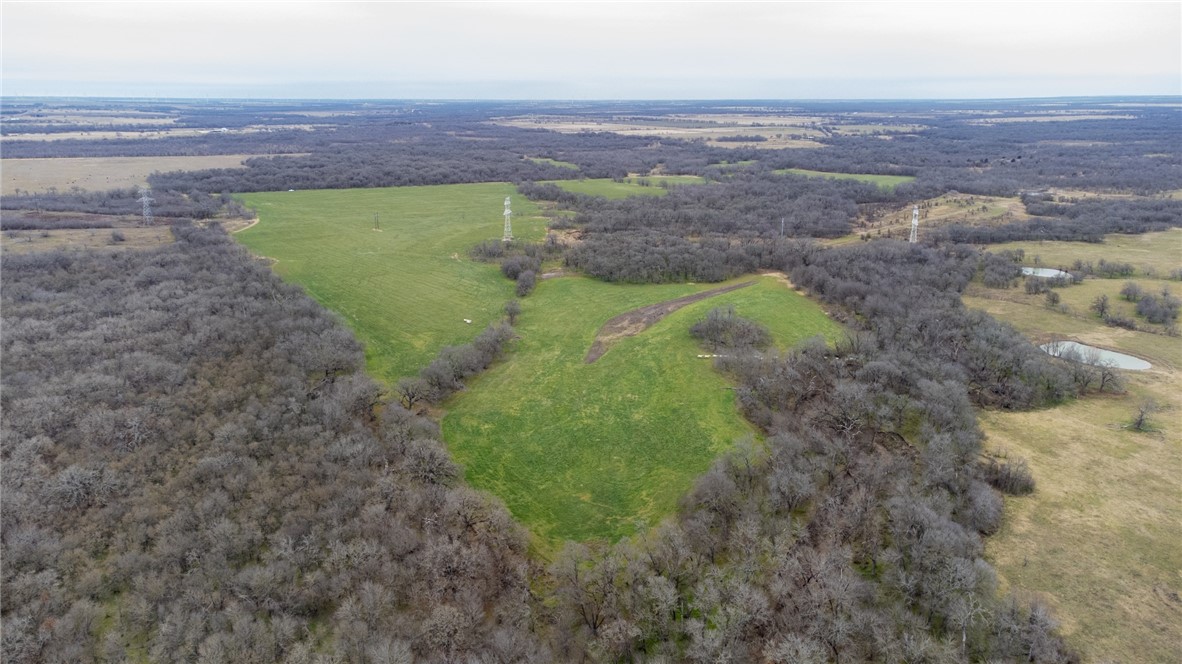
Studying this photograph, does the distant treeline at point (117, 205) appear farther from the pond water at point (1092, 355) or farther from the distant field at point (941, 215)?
the pond water at point (1092, 355)

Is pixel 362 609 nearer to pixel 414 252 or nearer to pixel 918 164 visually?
pixel 414 252

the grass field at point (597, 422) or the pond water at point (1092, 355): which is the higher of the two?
the pond water at point (1092, 355)

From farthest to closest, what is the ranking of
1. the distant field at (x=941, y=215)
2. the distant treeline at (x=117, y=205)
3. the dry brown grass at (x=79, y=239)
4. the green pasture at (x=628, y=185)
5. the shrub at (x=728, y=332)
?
the green pasture at (x=628, y=185)
the distant field at (x=941, y=215)
the distant treeline at (x=117, y=205)
the dry brown grass at (x=79, y=239)
the shrub at (x=728, y=332)

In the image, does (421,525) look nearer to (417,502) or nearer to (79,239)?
(417,502)

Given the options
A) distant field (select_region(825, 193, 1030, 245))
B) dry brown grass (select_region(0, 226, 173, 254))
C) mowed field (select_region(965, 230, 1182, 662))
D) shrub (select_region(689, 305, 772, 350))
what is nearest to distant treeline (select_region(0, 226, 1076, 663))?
mowed field (select_region(965, 230, 1182, 662))

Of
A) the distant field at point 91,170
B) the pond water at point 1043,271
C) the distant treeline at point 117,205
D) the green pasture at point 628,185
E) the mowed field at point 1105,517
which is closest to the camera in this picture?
the mowed field at point 1105,517

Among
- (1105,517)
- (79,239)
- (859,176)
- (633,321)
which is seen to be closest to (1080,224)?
(859,176)

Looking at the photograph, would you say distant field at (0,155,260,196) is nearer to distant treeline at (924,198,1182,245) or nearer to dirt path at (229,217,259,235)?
Result: dirt path at (229,217,259,235)

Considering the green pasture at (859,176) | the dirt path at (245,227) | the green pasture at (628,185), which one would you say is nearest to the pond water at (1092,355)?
the green pasture at (628,185)
